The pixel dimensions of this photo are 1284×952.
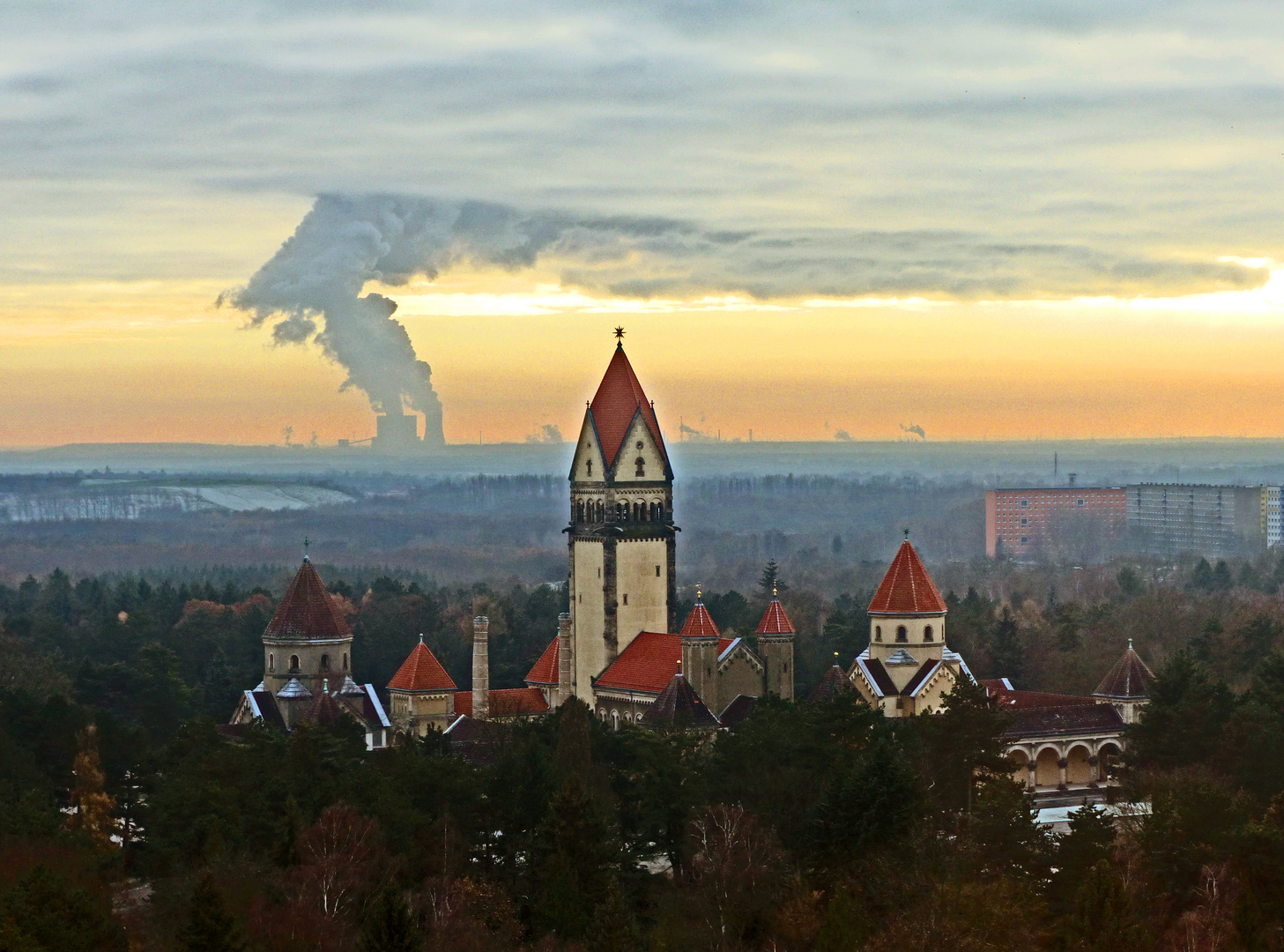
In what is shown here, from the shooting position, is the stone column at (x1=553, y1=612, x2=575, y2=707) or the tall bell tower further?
the stone column at (x1=553, y1=612, x2=575, y2=707)

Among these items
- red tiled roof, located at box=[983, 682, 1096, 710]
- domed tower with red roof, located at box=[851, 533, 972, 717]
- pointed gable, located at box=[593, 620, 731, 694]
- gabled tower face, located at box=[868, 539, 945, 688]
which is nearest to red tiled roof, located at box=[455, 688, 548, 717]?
pointed gable, located at box=[593, 620, 731, 694]

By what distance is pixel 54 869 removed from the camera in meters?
37.3

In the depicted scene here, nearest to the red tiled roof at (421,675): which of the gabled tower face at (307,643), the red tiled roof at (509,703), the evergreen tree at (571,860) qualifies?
the red tiled roof at (509,703)

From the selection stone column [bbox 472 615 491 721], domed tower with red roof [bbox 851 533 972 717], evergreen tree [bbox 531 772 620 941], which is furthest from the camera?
stone column [bbox 472 615 491 721]

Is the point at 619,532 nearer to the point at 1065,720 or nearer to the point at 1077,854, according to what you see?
the point at 1065,720

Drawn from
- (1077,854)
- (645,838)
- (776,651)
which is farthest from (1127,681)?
(1077,854)

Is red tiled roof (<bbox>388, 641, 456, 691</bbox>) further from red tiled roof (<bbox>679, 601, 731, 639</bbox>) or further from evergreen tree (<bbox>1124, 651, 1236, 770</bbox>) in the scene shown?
evergreen tree (<bbox>1124, 651, 1236, 770</bbox>)

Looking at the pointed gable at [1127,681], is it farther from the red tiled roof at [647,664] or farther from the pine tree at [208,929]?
the pine tree at [208,929]

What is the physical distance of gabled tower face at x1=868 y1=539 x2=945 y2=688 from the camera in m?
63.2

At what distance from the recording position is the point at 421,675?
210 ft

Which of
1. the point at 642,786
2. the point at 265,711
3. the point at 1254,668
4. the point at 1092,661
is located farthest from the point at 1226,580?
the point at 642,786

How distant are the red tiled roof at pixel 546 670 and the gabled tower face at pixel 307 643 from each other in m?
6.26

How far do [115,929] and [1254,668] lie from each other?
4316 centimetres

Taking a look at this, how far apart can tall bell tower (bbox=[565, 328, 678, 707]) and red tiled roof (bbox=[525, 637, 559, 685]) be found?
5.15 ft
